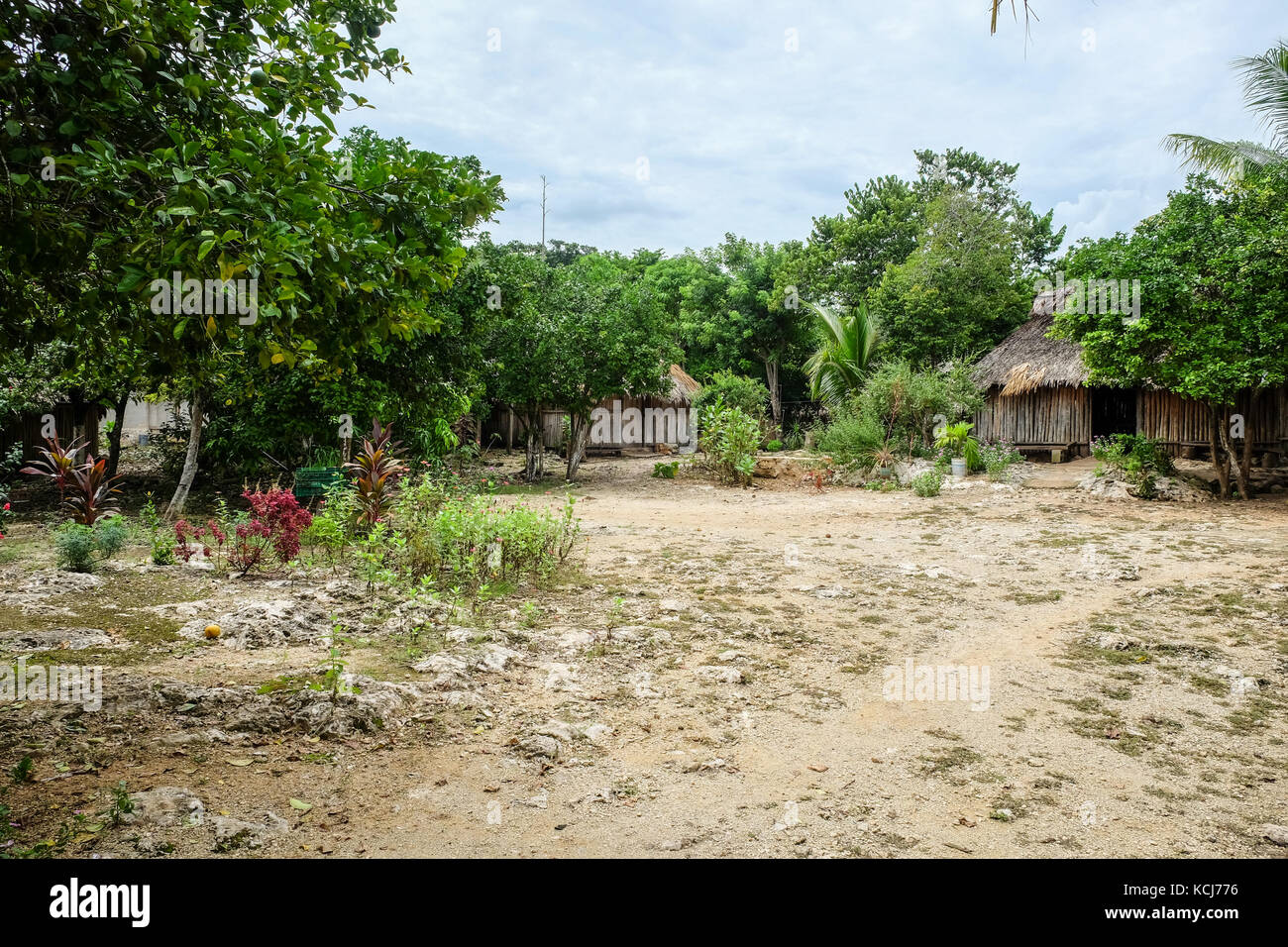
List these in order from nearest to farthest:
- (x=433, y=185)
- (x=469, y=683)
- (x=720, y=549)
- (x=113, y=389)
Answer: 1. (x=433, y=185)
2. (x=469, y=683)
3. (x=720, y=549)
4. (x=113, y=389)

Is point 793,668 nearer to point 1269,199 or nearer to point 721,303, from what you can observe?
point 1269,199

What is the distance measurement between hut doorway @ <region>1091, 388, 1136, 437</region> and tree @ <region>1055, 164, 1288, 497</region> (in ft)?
25.5

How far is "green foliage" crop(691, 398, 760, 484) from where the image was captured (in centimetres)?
1777

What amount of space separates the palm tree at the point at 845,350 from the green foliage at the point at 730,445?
15.9 feet

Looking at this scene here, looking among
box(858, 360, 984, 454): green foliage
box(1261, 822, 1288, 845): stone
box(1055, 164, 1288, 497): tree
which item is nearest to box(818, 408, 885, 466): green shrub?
box(858, 360, 984, 454): green foliage

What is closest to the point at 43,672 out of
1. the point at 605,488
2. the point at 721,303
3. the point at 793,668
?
the point at 793,668

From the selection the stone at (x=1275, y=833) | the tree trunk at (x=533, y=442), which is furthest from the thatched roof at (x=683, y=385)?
the stone at (x=1275, y=833)

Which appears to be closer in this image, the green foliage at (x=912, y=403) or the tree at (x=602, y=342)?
the tree at (x=602, y=342)

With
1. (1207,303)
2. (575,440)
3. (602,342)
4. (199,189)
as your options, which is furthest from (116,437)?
(1207,303)

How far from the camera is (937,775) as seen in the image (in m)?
3.70

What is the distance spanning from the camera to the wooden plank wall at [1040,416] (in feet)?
68.3

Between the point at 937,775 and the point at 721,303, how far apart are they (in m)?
27.6

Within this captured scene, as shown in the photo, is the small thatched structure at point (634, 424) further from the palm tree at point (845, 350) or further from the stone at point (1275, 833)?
the stone at point (1275, 833)

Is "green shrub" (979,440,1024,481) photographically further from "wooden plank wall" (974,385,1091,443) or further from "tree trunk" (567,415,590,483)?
"tree trunk" (567,415,590,483)
